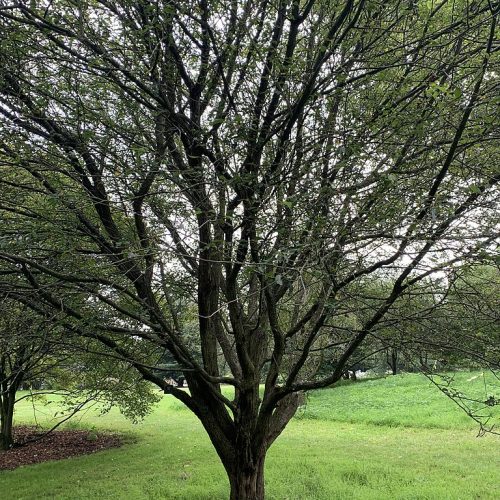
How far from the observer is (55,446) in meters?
14.3

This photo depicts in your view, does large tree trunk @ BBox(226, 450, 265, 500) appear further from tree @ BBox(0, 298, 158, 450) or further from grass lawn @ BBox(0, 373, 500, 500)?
grass lawn @ BBox(0, 373, 500, 500)

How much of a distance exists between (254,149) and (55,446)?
1409 cm

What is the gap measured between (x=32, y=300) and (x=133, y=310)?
101 cm

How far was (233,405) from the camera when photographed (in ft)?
16.7

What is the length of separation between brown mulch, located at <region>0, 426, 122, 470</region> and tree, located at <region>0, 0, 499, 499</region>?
Answer: 31.9ft

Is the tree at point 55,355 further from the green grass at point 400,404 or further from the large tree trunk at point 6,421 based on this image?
the green grass at point 400,404

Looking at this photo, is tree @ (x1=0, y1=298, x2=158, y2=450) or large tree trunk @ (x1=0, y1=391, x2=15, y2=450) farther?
large tree trunk @ (x1=0, y1=391, x2=15, y2=450)

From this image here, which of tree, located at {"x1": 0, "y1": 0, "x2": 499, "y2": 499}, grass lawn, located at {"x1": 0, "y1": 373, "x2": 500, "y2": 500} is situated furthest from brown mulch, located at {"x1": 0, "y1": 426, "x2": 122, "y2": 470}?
tree, located at {"x1": 0, "y1": 0, "x2": 499, "y2": 499}

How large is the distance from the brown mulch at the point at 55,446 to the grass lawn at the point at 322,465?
806 millimetres

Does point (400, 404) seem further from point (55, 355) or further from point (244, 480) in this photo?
point (55, 355)

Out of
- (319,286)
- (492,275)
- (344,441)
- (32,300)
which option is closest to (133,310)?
(32,300)

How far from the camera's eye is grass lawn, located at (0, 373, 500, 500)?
7.95 metres

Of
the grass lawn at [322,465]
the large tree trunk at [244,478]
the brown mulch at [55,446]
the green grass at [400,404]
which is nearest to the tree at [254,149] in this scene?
the large tree trunk at [244,478]

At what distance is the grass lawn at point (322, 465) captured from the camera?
7.95 metres
